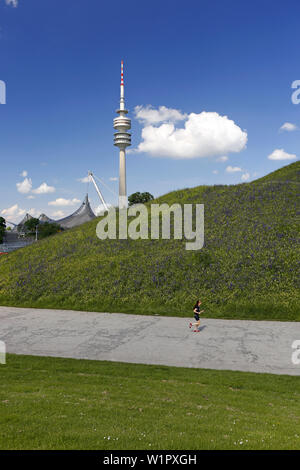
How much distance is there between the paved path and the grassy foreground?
139 centimetres

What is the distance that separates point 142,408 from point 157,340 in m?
8.00

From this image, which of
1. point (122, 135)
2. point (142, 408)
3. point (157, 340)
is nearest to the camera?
point (142, 408)

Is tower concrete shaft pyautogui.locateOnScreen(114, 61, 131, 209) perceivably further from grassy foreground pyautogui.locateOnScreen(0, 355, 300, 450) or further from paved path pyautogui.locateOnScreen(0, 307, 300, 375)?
grassy foreground pyautogui.locateOnScreen(0, 355, 300, 450)

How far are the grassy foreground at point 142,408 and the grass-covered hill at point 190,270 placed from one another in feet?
34.9

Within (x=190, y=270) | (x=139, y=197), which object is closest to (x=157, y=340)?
(x=190, y=270)

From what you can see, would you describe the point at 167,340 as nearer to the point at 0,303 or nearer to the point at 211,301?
the point at 211,301

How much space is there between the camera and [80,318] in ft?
68.1

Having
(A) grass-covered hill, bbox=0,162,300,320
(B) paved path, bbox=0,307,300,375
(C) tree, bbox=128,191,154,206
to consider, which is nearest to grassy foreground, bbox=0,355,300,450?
(B) paved path, bbox=0,307,300,375

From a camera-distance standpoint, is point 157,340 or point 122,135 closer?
point 157,340

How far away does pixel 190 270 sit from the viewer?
83.8 feet

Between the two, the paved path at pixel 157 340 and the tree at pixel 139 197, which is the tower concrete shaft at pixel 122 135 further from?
the paved path at pixel 157 340

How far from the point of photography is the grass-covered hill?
21.9 metres

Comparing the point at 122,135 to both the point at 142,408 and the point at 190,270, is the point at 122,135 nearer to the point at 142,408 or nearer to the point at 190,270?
the point at 190,270

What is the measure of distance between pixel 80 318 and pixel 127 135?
68.2 metres
